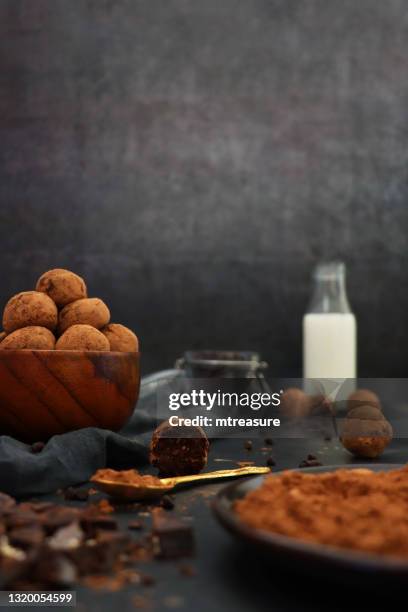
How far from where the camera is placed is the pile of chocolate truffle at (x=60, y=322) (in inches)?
36.9

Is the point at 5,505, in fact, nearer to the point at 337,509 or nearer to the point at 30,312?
the point at 337,509

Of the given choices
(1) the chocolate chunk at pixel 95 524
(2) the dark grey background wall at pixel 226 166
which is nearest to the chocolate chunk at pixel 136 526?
(1) the chocolate chunk at pixel 95 524

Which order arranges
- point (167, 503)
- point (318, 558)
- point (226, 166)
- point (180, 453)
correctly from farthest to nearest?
point (226, 166)
point (180, 453)
point (167, 503)
point (318, 558)

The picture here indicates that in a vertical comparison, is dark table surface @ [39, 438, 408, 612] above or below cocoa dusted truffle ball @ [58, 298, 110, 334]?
below

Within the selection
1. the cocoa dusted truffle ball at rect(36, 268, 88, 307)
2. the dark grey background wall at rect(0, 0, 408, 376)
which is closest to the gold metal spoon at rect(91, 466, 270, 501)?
the cocoa dusted truffle ball at rect(36, 268, 88, 307)

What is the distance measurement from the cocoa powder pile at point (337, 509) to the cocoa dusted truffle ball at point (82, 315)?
17.1 inches

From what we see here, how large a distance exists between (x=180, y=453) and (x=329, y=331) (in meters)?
1.33

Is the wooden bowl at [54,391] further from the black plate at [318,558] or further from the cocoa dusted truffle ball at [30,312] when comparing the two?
the black plate at [318,558]

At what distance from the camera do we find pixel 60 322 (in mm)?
995

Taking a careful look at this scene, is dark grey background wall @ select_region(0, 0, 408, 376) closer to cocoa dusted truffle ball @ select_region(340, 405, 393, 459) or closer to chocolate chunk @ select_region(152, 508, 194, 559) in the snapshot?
cocoa dusted truffle ball @ select_region(340, 405, 393, 459)

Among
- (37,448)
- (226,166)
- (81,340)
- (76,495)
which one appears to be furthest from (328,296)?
(76,495)

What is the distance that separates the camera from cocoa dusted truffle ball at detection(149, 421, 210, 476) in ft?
2.73

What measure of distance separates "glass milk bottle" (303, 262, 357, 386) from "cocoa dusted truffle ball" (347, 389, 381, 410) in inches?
34.8

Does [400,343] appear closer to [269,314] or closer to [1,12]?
[269,314]
